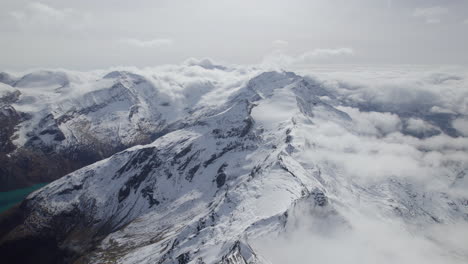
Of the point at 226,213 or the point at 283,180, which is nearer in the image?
the point at 226,213

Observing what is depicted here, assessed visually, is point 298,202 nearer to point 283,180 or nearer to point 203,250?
point 283,180

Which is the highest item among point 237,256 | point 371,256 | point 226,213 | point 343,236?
point 237,256

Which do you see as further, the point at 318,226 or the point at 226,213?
the point at 226,213

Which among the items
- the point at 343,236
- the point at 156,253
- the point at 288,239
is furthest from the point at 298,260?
the point at 156,253

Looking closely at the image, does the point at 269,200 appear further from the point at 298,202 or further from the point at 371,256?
the point at 371,256

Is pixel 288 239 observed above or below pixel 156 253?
above

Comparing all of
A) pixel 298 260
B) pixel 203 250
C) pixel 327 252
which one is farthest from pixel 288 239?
pixel 203 250

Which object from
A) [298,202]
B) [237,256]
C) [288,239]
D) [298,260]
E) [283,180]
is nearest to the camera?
[237,256]

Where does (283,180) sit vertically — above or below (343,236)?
above

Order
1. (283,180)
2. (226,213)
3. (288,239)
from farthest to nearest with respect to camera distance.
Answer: (283,180) < (226,213) < (288,239)
